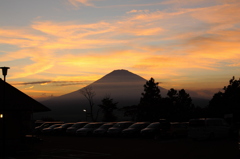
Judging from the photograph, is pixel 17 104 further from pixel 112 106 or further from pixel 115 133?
pixel 112 106

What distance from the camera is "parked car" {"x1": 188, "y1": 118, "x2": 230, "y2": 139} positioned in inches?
1026

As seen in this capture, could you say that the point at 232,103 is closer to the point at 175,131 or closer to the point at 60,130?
the point at 175,131

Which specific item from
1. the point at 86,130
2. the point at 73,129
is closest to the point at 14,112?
the point at 86,130

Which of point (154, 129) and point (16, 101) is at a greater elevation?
point (16, 101)

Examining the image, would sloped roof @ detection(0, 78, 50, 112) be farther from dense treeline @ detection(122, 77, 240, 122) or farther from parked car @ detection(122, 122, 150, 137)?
dense treeline @ detection(122, 77, 240, 122)

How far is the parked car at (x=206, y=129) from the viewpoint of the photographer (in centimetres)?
2606

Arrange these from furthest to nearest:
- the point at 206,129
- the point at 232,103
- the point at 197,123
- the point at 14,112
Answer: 1. the point at 232,103
2. the point at 197,123
3. the point at 206,129
4. the point at 14,112

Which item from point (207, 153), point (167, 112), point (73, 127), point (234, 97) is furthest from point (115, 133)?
point (167, 112)

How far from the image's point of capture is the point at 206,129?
2614 centimetres

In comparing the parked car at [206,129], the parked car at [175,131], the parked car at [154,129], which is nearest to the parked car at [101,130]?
the parked car at [154,129]

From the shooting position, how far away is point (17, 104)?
2144 cm

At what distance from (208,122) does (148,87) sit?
48031mm

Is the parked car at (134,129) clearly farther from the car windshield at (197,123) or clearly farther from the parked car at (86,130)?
the car windshield at (197,123)

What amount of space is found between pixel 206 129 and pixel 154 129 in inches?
211
